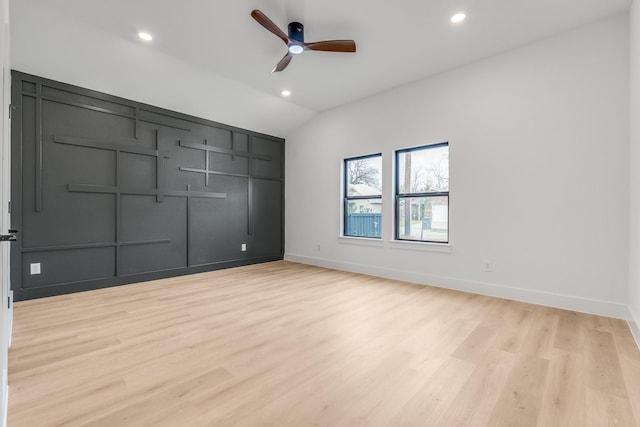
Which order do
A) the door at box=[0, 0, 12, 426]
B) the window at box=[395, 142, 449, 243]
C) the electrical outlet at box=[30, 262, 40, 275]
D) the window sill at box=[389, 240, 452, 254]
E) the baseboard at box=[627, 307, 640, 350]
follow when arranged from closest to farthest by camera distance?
the door at box=[0, 0, 12, 426] → the baseboard at box=[627, 307, 640, 350] → the electrical outlet at box=[30, 262, 40, 275] → the window sill at box=[389, 240, 452, 254] → the window at box=[395, 142, 449, 243]

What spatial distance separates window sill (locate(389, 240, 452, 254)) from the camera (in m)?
4.06

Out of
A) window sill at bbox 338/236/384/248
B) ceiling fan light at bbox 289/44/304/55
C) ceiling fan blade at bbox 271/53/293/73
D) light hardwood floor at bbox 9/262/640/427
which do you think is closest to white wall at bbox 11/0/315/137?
ceiling fan blade at bbox 271/53/293/73

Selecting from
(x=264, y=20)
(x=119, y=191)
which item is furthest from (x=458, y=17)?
(x=119, y=191)

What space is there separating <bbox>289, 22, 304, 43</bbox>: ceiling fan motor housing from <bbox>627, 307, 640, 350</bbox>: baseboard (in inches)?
155

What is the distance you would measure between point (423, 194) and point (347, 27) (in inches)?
95.5

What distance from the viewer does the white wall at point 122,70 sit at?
10.1 feet

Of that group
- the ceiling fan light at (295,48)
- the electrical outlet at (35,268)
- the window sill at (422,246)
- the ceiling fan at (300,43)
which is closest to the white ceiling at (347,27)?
the ceiling fan at (300,43)

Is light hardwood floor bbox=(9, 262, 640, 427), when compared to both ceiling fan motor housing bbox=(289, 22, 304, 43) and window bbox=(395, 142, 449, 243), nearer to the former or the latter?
window bbox=(395, 142, 449, 243)

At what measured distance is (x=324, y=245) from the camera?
5.63 meters

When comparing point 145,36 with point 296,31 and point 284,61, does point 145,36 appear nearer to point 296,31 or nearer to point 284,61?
point 284,61

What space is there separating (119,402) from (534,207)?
409cm

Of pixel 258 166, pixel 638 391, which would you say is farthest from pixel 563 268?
pixel 258 166

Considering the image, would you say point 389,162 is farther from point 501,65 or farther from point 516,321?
point 516,321

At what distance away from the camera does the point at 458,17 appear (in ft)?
9.77
